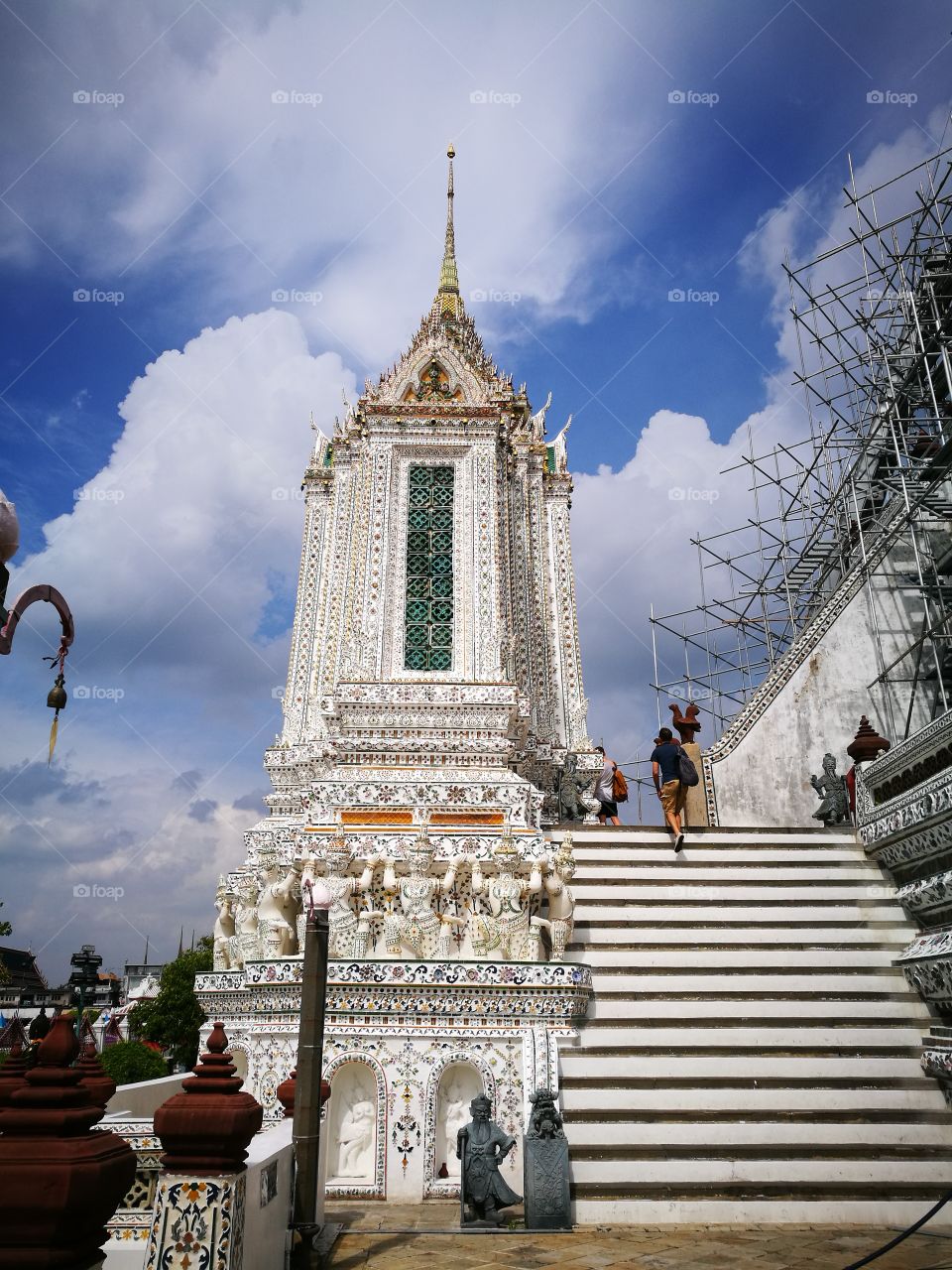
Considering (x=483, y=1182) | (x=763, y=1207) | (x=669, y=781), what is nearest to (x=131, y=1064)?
(x=669, y=781)

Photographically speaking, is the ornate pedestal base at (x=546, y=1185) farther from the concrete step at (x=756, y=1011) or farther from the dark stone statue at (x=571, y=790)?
the dark stone statue at (x=571, y=790)

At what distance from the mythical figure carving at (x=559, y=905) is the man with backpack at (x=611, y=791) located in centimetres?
A: 538

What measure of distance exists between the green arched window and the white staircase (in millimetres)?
3729

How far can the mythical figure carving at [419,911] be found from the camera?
8.97 m

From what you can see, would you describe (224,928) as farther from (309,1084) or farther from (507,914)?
(309,1084)

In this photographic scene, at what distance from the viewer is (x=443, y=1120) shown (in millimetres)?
7832

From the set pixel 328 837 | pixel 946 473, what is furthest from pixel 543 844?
pixel 946 473

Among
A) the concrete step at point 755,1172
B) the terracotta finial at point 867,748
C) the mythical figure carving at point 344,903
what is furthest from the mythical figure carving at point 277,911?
the terracotta finial at point 867,748

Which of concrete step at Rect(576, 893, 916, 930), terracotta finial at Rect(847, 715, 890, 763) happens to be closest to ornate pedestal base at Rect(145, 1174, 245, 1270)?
concrete step at Rect(576, 893, 916, 930)

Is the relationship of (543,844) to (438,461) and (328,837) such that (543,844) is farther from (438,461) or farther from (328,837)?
(438,461)

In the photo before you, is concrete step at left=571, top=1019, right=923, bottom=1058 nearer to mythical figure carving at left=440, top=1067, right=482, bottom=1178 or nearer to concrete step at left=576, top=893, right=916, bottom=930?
mythical figure carving at left=440, top=1067, right=482, bottom=1178

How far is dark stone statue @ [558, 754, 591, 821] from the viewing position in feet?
50.3

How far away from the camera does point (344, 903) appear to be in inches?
368

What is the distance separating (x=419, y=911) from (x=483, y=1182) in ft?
9.61
